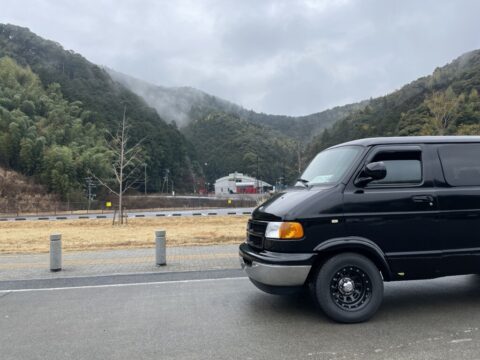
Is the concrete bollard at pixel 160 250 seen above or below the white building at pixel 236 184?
below

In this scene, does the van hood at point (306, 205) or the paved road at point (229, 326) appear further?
the van hood at point (306, 205)

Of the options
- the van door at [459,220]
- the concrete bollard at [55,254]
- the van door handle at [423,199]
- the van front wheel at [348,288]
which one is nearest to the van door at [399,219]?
the van door handle at [423,199]

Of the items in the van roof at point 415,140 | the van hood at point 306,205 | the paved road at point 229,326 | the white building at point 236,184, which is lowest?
the paved road at point 229,326

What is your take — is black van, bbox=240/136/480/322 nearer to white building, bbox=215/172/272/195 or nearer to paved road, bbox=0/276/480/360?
paved road, bbox=0/276/480/360

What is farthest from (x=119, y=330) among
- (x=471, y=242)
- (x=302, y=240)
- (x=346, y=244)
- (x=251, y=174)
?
(x=251, y=174)

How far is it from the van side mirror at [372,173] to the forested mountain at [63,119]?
231ft

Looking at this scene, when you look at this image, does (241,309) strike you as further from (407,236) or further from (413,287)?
(413,287)

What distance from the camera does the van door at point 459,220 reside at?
5109 mm

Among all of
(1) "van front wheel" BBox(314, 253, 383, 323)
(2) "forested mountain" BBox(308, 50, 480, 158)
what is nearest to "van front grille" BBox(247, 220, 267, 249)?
(1) "van front wheel" BBox(314, 253, 383, 323)

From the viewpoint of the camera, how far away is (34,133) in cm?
8031

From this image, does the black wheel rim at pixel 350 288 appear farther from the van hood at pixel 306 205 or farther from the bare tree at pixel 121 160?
the bare tree at pixel 121 160

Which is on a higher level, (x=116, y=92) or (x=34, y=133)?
(x=116, y=92)

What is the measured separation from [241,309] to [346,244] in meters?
1.73

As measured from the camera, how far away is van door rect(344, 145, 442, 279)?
495cm
